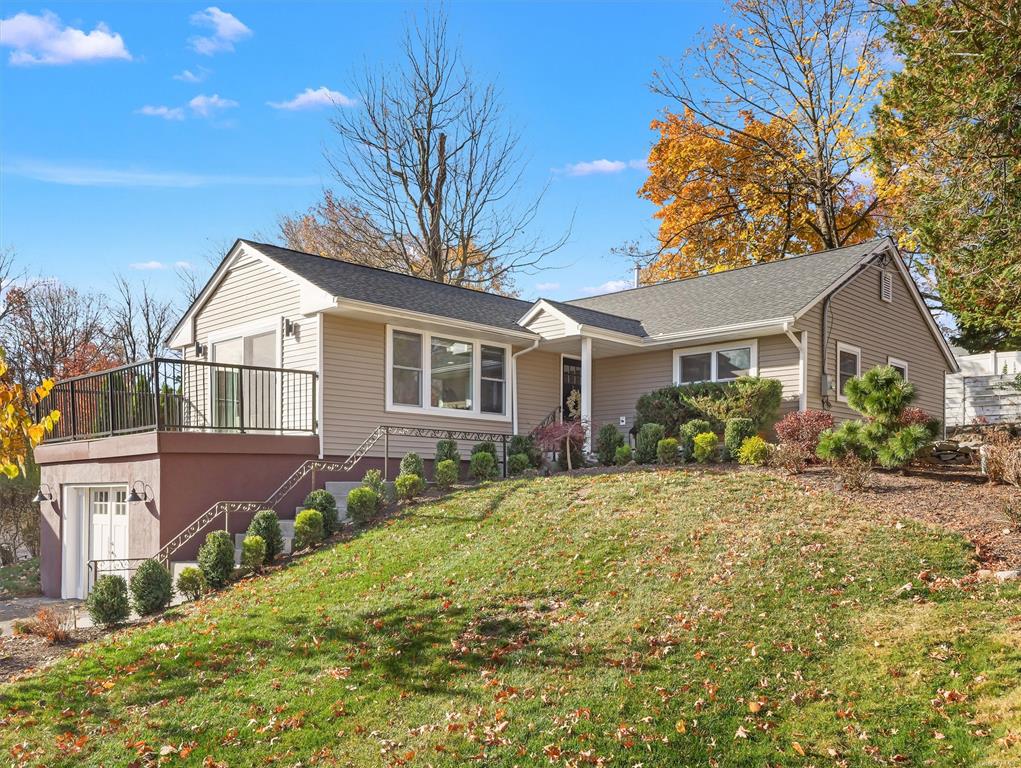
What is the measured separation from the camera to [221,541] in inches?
430

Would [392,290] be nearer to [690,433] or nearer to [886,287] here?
[690,433]

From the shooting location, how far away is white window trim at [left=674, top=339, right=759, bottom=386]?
52.7 feet

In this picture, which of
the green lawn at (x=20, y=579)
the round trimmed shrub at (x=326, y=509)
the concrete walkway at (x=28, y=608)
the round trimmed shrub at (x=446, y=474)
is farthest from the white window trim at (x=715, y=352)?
the green lawn at (x=20, y=579)

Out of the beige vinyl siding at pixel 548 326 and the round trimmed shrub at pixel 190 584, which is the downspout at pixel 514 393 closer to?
the beige vinyl siding at pixel 548 326

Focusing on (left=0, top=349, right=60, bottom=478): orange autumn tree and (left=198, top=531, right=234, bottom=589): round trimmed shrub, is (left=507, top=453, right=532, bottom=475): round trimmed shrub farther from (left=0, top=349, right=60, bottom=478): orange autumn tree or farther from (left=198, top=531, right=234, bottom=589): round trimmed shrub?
(left=0, top=349, right=60, bottom=478): orange autumn tree

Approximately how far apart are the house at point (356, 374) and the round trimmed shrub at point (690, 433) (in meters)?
2.29

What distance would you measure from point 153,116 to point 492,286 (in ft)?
44.4

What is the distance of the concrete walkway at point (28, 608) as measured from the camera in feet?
39.2

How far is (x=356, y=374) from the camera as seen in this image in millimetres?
14672

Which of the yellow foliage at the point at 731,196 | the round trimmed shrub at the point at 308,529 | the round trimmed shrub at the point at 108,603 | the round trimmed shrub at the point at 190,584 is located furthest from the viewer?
the yellow foliage at the point at 731,196

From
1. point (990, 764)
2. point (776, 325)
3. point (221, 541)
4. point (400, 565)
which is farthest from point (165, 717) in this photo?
point (776, 325)

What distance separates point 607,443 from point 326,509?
5.34 metres

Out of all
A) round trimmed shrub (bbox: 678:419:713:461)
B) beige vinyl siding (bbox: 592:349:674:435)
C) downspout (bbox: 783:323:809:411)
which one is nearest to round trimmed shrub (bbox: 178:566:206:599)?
round trimmed shrub (bbox: 678:419:713:461)

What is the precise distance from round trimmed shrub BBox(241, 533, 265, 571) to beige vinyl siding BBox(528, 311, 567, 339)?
7351 mm
